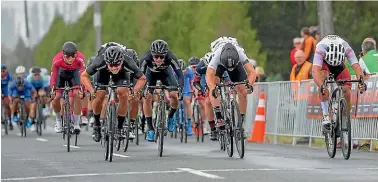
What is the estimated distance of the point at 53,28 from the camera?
5364 inches

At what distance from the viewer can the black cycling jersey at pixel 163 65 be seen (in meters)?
19.8

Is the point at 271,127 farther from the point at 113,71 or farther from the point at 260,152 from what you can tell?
the point at 113,71

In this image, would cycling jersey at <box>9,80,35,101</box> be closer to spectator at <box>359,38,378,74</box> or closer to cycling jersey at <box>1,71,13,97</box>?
cycling jersey at <box>1,71,13,97</box>

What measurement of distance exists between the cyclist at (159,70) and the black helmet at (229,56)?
7.00ft

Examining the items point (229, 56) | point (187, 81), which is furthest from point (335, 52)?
point (187, 81)

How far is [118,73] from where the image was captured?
58.9ft

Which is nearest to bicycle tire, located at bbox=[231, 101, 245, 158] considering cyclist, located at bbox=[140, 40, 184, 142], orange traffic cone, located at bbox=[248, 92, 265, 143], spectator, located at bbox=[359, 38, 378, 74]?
cyclist, located at bbox=[140, 40, 184, 142]

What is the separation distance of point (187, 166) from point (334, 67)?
3.26m

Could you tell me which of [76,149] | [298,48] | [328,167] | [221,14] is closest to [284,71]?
[221,14]

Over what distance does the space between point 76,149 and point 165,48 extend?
2.98 metres

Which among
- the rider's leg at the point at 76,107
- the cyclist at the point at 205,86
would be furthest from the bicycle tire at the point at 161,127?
the rider's leg at the point at 76,107

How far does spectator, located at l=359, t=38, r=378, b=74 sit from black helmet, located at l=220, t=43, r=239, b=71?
12.6 ft

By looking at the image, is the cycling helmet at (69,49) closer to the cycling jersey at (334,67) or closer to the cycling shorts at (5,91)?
the cycling jersey at (334,67)

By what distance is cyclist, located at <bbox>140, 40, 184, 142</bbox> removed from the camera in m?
19.4
